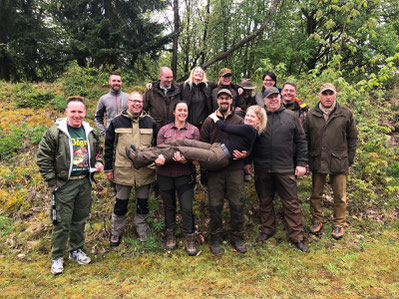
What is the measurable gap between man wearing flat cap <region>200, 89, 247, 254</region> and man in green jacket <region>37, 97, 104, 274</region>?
179cm

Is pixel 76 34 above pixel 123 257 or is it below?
above

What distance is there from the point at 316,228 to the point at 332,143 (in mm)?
1629

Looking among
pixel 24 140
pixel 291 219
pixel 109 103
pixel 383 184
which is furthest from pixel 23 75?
pixel 383 184

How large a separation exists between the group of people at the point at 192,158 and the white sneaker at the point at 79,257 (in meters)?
0.01

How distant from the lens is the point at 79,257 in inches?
147

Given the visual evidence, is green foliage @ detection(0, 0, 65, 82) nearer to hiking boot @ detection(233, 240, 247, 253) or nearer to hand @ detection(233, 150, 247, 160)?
hand @ detection(233, 150, 247, 160)

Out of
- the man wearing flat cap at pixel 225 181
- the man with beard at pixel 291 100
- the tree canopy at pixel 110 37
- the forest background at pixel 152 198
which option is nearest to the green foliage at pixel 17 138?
the forest background at pixel 152 198

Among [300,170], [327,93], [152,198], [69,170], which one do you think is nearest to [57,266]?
[69,170]

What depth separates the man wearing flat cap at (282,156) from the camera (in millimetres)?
3934

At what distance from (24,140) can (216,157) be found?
623cm

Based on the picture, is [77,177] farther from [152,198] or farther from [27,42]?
[27,42]

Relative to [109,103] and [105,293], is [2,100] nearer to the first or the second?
[109,103]

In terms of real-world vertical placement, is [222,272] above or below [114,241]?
below

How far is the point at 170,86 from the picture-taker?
4.62m
